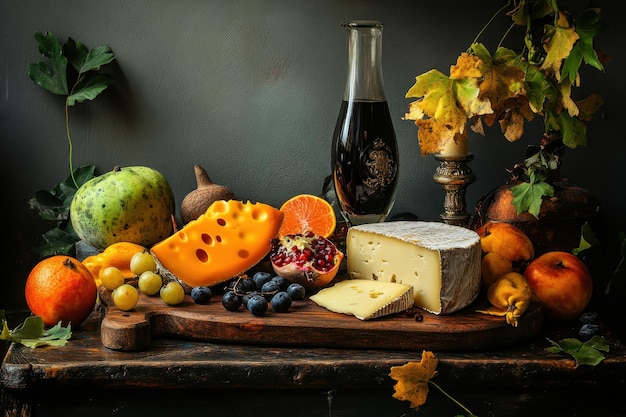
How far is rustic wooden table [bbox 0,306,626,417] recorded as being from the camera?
1167 millimetres

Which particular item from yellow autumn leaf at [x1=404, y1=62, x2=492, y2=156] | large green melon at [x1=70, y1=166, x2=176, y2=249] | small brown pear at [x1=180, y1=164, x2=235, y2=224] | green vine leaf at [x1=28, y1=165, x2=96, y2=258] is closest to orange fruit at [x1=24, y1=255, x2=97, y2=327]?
large green melon at [x1=70, y1=166, x2=176, y2=249]

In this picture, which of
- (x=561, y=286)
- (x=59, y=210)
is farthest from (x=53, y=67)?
(x=561, y=286)

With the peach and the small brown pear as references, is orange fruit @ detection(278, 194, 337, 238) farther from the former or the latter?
the peach

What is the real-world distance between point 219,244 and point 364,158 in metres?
0.38

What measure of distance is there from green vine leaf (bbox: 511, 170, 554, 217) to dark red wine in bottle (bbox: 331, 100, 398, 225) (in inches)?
10.5

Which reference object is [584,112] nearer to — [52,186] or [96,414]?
[96,414]

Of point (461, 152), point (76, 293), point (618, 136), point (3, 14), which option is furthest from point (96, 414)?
point (618, 136)

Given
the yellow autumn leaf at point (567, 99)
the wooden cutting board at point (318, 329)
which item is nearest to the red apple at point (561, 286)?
the wooden cutting board at point (318, 329)

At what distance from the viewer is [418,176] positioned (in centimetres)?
192

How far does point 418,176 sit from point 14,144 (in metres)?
1.00

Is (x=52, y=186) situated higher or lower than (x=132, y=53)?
lower

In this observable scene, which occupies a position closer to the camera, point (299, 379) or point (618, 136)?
point (299, 379)

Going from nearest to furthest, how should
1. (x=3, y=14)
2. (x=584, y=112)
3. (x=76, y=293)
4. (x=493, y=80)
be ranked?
(x=76, y=293)
(x=493, y=80)
(x=584, y=112)
(x=3, y=14)

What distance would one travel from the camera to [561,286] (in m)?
1.34
